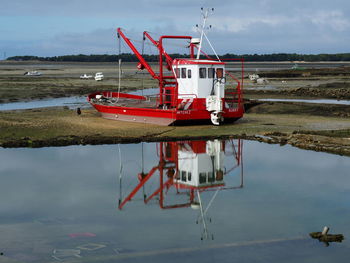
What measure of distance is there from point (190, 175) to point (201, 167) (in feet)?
3.95

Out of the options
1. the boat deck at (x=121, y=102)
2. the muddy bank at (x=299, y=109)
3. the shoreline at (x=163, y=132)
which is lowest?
the shoreline at (x=163, y=132)

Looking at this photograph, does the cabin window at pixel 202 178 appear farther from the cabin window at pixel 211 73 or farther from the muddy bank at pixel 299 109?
the muddy bank at pixel 299 109

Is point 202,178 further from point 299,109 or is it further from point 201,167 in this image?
point 299,109

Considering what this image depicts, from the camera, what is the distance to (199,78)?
26797 millimetres

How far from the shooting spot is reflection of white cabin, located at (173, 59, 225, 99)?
26.8m

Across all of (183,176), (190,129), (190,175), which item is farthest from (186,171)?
(190,129)

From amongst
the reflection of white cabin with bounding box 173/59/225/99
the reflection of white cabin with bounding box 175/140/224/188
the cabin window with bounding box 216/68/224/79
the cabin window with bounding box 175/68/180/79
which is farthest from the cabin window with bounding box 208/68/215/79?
the reflection of white cabin with bounding box 175/140/224/188

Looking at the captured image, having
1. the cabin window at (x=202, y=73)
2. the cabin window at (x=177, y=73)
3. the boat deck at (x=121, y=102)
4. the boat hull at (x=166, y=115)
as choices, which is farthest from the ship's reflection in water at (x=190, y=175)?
the boat deck at (x=121, y=102)

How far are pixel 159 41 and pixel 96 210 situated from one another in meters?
16.5

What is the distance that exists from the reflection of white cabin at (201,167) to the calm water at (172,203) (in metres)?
0.03

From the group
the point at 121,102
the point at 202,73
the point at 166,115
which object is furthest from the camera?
the point at 121,102

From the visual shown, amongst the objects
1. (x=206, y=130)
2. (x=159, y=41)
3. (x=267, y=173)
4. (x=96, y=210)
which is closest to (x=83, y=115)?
(x=159, y=41)

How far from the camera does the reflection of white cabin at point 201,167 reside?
17.4 metres

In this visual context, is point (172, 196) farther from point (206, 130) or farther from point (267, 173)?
point (206, 130)
